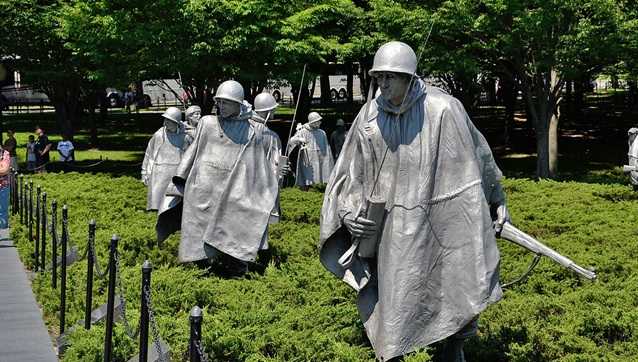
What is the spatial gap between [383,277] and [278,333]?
1.82 metres

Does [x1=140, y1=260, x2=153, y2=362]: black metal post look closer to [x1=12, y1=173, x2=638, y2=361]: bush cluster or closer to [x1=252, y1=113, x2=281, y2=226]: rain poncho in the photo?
[x1=12, y1=173, x2=638, y2=361]: bush cluster

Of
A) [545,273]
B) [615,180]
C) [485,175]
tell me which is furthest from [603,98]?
[485,175]

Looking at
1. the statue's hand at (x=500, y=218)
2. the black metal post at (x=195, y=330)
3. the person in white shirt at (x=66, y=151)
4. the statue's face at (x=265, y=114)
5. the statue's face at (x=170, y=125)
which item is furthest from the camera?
the person in white shirt at (x=66, y=151)

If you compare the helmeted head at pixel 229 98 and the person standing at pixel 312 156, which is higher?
the helmeted head at pixel 229 98

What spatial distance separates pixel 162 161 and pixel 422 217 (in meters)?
10.2

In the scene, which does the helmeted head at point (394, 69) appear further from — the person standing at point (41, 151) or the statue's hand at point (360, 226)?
the person standing at point (41, 151)

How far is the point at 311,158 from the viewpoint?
78.0 feet

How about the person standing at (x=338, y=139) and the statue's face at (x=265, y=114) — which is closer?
the statue's face at (x=265, y=114)

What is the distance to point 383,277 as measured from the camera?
641cm

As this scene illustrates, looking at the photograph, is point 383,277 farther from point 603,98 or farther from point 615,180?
point 603,98

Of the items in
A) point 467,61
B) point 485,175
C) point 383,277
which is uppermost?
point 467,61

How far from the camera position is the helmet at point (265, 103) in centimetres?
1511

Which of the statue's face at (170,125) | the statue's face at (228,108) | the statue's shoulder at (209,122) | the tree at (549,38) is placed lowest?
the statue's face at (170,125)

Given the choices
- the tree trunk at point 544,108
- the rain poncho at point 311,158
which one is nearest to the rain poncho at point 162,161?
the rain poncho at point 311,158
